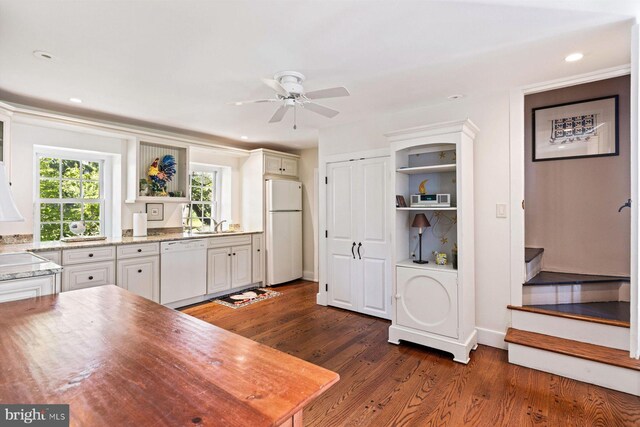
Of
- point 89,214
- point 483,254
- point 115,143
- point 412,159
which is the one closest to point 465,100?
point 412,159

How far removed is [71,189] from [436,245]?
4.31 metres

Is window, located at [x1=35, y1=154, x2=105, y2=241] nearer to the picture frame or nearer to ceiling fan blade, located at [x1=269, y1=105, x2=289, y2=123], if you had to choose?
the picture frame

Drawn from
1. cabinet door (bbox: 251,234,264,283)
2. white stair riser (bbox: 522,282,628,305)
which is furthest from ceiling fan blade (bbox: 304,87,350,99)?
cabinet door (bbox: 251,234,264,283)

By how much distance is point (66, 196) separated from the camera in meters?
3.78

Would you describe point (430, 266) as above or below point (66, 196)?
below

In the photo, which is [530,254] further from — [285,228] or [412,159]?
[285,228]

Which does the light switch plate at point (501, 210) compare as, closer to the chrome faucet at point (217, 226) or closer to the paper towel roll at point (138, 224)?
the chrome faucet at point (217, 226)

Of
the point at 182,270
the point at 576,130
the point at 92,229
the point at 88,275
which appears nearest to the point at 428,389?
the point at 576,130

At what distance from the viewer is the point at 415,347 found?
2.95 m

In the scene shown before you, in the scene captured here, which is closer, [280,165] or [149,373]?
[149,373]

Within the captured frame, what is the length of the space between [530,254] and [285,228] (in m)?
3.40

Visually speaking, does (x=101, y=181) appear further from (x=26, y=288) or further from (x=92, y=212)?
(x=26, y=288)

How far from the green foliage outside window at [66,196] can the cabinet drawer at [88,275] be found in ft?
2.90

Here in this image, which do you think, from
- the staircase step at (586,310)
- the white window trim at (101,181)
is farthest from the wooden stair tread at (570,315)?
the white window trim at (101,181)
